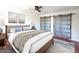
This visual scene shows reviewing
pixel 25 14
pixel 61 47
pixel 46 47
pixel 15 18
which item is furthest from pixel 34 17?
pixel 61 47

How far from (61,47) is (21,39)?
0.68 metres

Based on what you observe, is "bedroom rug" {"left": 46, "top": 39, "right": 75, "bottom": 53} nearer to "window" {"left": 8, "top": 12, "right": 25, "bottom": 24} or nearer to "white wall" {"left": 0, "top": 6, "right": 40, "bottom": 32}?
"white wall" {"left": 0, "top": 6, "right": 40, "bottom": 32}

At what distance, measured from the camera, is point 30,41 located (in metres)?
1.32

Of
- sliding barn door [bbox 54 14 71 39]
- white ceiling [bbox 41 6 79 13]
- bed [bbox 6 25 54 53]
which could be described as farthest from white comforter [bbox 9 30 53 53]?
white ceiling [bbox 41 6 79 13]

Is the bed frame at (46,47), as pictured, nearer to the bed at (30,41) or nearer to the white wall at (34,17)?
the bed at (30,41)

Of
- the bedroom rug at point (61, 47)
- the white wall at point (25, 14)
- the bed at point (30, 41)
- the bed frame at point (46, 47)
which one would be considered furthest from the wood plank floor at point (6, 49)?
the bedroom rug at point (61, 47)

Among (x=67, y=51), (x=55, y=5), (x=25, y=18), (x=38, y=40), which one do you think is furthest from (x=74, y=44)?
(x=25, y=18)

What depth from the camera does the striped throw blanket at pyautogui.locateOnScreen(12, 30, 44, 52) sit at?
4.34 feet

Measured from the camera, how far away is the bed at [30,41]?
132cm

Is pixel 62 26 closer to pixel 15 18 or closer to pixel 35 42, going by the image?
pixel 35 42

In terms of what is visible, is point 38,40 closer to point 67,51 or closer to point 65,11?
point 67,51
